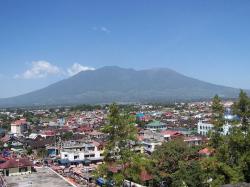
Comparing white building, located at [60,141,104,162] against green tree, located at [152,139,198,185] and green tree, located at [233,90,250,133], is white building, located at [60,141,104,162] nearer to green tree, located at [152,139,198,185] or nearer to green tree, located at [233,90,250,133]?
green tree, located at [152,139,198,185]

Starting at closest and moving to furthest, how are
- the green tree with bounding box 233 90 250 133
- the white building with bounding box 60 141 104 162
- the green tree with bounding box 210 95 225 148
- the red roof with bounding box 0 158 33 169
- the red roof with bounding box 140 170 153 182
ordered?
the green tree with bounding box 233 90 250 133, the green tree with bounding box 210 95 225 148, the red roof with bounding box 140 170 153 182, the red roof with bounding box 0 158 33 169, the white building with bounding box 60 141 104 162

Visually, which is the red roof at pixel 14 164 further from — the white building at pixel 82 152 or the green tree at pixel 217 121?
the green tree at pixel 217 121

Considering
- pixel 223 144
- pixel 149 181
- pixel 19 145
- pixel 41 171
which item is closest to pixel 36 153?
pixel 19 145

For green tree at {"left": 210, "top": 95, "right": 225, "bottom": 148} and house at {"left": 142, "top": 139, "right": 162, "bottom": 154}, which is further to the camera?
house at {"left": 142, "top": 139, "right": 162, "bottom": 154}

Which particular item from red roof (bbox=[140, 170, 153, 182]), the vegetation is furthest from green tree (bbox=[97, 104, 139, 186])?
red roof (bbox=[140, 170, 153, 182])

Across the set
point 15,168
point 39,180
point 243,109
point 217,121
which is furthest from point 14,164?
point 243,109
